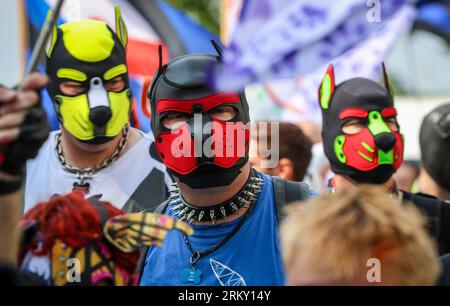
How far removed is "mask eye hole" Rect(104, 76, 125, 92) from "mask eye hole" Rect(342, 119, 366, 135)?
1.09 meters

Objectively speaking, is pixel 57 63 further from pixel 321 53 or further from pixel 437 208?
pixel 437 208

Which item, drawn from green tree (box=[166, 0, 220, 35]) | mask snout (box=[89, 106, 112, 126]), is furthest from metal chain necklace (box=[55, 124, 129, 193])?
green tree (box=[166, 0, 220, 35])

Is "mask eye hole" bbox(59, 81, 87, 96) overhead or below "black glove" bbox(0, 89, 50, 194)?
overhead

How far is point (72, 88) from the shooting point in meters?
3.63

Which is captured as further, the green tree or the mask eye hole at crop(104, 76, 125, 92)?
the green tree

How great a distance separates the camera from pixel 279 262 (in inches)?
112

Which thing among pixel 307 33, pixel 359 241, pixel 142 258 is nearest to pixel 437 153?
pixel 307 33

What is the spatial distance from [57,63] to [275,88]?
14.0 feet

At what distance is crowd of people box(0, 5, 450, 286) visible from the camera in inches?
79.4

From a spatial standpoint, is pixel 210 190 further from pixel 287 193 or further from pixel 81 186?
pixel 81 186

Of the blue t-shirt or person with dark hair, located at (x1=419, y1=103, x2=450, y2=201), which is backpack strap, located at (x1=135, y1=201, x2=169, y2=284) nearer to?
the blue t-shirt

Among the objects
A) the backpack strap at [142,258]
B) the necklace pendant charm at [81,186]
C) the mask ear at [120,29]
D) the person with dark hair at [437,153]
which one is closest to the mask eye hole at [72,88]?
the mask ear at [120,29]

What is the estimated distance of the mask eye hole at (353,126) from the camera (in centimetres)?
396
